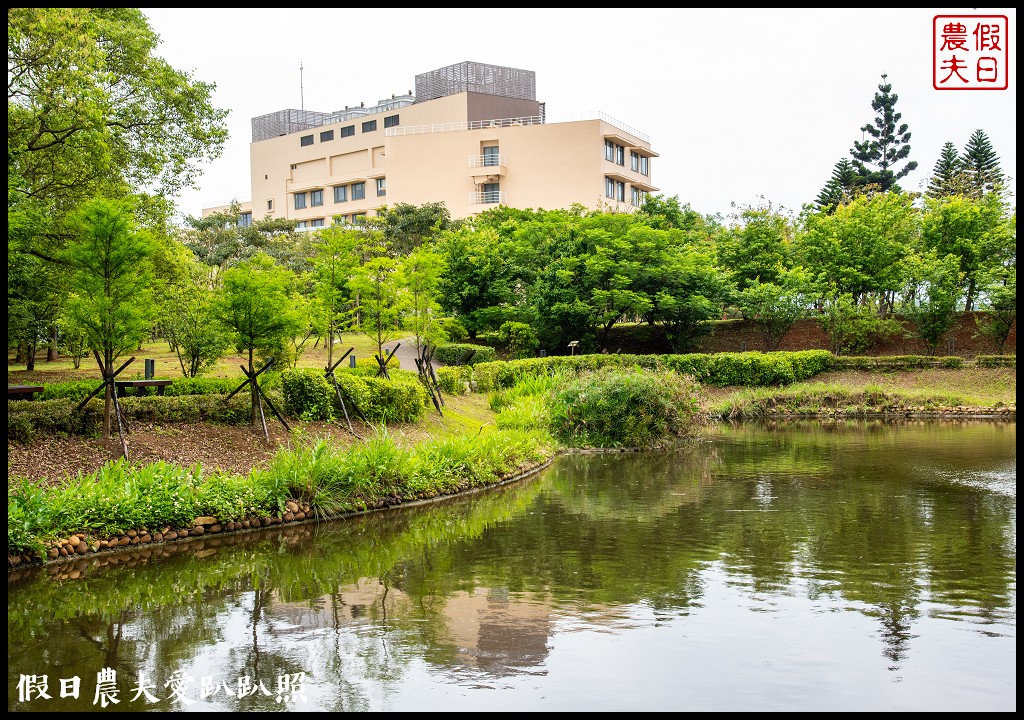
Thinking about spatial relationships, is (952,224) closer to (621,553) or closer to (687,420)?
(687,420)

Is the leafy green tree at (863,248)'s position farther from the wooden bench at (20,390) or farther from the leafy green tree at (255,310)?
the wooden bench at (20,390)

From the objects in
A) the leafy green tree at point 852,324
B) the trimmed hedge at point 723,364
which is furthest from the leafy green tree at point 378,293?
the leafy green tree at point 852,324

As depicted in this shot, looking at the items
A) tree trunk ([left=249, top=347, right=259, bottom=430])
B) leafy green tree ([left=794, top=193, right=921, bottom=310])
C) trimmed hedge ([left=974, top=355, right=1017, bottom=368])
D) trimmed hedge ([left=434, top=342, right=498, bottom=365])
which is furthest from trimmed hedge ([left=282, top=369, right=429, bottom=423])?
leafy green tree ([left=794, top=193, right=921, bottom=310])

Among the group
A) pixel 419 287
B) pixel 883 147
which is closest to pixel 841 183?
pixel 883 147

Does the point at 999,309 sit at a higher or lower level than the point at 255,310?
higher

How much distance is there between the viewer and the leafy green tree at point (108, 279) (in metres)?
11.1

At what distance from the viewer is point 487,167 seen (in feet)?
162

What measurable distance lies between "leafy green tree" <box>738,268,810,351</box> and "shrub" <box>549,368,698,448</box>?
14.2 meters

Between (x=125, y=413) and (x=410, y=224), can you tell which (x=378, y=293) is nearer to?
(x=125, y=413)

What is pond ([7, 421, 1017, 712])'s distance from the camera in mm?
5516

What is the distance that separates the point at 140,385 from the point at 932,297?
1073 inches

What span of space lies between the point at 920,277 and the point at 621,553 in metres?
25.8

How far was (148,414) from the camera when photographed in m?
12.3

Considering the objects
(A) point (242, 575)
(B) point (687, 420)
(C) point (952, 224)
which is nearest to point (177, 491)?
(A) point (242, 575)
